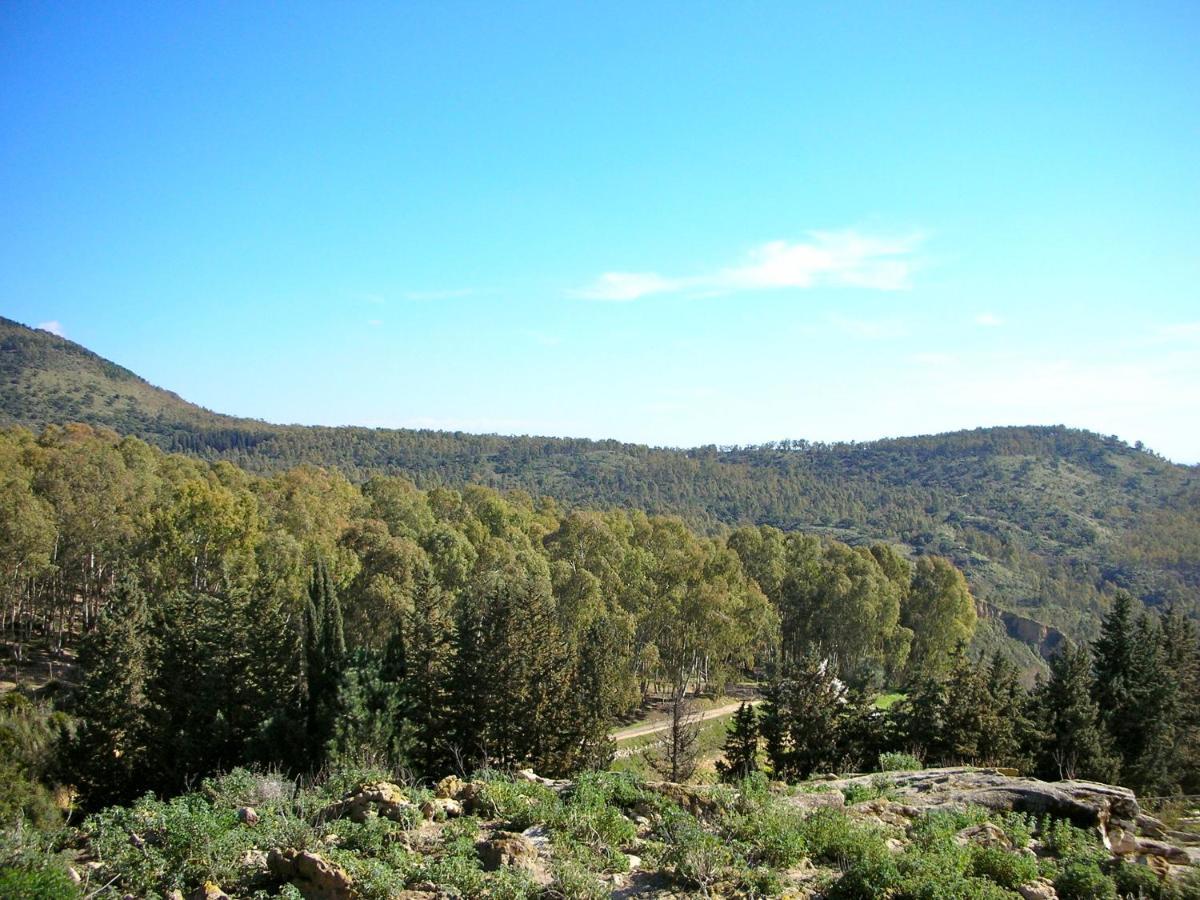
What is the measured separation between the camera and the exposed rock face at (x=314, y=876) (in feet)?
32.8

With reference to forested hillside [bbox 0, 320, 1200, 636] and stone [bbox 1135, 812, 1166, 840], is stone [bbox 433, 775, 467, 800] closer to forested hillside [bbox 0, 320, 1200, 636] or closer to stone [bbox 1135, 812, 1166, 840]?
stone [bbox 1135, 812, 1166, 840]

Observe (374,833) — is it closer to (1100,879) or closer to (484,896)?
(484,896)

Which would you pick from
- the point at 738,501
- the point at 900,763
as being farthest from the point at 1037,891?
the point at 738,501

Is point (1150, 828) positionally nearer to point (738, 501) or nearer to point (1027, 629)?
point (1027, 629)

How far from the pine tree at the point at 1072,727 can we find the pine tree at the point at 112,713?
1329 inches

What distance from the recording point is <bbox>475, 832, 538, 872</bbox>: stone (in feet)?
36.5

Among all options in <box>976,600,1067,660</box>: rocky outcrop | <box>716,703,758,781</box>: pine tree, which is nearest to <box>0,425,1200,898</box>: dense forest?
<box>716,703,758,781</box>: pine tree

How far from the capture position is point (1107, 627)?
36344mm

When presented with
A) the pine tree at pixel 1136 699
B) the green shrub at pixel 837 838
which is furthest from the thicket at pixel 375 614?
the green shrub at pixel 837 838

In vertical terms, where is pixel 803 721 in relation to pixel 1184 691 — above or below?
above

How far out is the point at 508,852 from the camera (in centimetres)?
1130

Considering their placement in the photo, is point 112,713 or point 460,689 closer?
point 112,713

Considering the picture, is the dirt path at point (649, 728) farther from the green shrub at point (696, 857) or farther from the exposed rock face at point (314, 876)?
the exposed rock face at point (314, 876)

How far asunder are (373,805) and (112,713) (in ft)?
58.1
